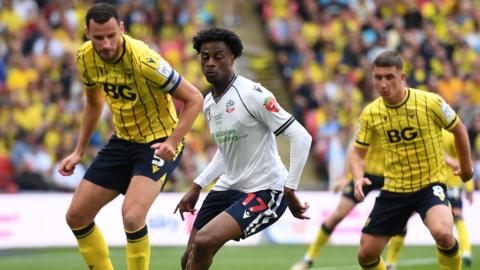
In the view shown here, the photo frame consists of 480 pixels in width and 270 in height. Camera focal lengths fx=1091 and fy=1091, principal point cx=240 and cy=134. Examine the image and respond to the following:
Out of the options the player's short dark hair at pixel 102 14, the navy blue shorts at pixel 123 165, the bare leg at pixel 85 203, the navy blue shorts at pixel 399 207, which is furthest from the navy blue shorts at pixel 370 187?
the player's short dark hair at pixel 102 14

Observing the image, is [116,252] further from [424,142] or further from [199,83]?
[424,142]

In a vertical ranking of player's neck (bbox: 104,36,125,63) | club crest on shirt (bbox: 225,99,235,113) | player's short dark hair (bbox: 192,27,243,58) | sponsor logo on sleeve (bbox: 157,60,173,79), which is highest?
player's short dark hair (bbox: 192,27,243,58)

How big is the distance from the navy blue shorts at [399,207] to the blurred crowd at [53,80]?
9504 millimetres

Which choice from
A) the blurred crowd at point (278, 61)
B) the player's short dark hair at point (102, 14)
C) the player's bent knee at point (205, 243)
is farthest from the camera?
the blurred crowd at point (278, 61)

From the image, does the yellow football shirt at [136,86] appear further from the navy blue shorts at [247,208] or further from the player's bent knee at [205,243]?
the player's bent knee at [205,243]

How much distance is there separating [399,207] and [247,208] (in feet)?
6.07

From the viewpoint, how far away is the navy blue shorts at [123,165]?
9.06 metres

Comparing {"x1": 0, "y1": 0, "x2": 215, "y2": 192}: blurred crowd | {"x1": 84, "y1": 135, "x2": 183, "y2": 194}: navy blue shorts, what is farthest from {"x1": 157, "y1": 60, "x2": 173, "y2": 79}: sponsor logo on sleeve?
{"x1": 0, "y1": 0, "x2": 215, "y2": 192}: blurred crowd

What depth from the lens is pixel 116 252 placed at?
645 inches

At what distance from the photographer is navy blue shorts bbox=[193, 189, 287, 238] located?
8.45 meters

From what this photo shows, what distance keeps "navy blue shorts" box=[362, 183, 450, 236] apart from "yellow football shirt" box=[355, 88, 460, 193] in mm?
65

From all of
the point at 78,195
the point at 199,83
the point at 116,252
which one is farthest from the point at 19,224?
the point at 78,195

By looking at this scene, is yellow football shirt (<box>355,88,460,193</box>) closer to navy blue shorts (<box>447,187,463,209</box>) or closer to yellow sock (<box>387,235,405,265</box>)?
yellow sock (<box>387,235,405,265</box>)

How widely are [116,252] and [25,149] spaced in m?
3.50
